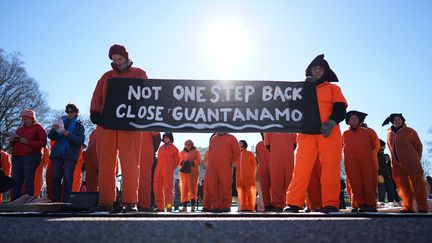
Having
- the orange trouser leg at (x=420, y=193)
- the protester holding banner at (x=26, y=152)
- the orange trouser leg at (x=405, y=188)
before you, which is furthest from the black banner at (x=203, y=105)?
the orange trouser leg at (x=405, y=188)

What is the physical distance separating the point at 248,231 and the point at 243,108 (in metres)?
2.96

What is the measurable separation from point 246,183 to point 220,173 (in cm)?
184

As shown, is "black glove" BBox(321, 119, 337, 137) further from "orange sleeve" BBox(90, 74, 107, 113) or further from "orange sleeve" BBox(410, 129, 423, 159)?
"orange sleeve" BBox(90, 74, 107, 113)

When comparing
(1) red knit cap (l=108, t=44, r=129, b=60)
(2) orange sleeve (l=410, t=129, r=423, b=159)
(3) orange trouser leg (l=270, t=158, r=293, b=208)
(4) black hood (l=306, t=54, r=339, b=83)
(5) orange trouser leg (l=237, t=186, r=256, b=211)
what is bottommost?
(5) orange trouser leg (l=237, t=186, r=256, b=211)

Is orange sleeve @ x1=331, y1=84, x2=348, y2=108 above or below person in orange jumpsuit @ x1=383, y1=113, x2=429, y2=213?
above

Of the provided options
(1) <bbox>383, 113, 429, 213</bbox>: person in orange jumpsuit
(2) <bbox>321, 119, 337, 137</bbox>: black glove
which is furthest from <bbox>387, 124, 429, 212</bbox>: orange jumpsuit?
(2) <bbox>321, 119, 337, 137</bbox>: black glove

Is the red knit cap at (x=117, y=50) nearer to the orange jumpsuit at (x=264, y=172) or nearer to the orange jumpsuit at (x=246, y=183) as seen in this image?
the orange jumpsuit at (x=264, y=172)

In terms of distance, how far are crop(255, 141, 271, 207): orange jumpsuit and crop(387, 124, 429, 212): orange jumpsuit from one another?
2507 mm

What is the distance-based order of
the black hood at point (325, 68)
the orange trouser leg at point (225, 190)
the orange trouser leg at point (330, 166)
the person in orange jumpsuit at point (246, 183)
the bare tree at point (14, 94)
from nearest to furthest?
the orange trouser leg at point (330, 166)
the black hood at point (325, 68)
the orange trouser leg at point (225, 190)
the person in orange jumpsuit at point (246, 183)
the bare tree at point (14, 94)

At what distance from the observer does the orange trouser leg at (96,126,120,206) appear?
16.2 feet

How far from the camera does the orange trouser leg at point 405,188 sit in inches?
259

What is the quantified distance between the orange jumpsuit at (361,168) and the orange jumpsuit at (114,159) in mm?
3191

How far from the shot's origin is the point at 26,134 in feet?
22.3

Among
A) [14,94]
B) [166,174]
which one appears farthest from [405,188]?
[14,94]
